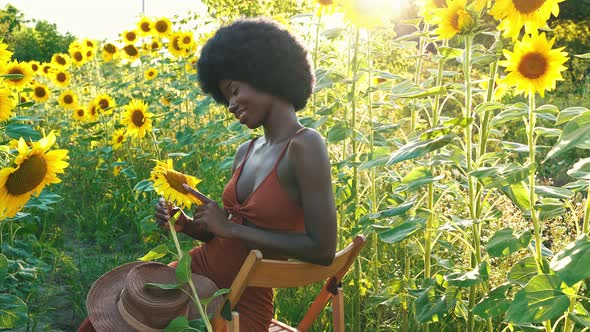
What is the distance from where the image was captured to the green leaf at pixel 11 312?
7.52ft

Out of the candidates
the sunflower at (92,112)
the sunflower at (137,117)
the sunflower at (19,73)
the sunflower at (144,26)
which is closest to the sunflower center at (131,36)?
the sunflower at (144,26)

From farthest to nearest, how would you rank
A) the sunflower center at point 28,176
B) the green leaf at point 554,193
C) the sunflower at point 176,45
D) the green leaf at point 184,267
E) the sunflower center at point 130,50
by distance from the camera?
the sunflower center at point 130,50
the sunflower at point 176,45
the green leaf at point 554,193
the sunflower center at point 28,176
the green leaf at point 184,267

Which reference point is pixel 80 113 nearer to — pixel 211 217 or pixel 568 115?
pixel 211 217

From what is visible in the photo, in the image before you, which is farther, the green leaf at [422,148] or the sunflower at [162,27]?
the sunflower at [162,27]

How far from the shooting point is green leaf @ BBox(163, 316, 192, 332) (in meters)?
1.89

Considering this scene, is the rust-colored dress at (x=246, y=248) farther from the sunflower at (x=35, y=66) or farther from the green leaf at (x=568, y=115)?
the sunflower at (x=35, y=66)

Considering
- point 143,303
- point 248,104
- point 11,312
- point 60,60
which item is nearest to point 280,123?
point 248,104

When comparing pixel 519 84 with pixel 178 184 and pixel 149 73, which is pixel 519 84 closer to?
pixel 178 184

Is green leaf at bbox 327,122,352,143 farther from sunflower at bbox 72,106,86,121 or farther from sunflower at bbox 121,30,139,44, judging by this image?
sunflower at bbox 121,30,139,44

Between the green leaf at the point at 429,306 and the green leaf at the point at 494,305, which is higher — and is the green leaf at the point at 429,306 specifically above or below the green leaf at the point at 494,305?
below

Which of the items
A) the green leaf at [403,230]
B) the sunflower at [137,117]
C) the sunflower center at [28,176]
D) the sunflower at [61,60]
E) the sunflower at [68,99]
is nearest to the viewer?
the sunflower center at [28,176]

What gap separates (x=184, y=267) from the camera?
6.09 feet

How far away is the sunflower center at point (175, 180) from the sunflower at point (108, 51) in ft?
17.7

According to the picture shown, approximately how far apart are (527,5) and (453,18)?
0.76 ft
